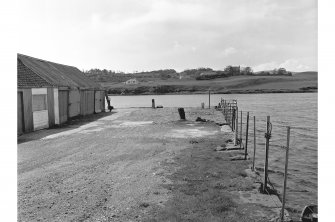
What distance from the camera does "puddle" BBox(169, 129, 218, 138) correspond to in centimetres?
1742

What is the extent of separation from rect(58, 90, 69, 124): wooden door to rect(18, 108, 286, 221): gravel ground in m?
7.87

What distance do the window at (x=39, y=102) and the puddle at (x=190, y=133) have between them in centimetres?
943

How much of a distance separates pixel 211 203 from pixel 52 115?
17862 mm

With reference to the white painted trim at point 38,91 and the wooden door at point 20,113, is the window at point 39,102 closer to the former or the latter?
the white painted trim at point 38,91

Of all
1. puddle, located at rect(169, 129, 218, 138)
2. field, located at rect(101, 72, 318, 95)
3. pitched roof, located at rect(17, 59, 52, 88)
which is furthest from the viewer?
field, located at rect(101, 72, 318, 95)

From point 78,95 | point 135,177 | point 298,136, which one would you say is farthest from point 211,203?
point 78,95

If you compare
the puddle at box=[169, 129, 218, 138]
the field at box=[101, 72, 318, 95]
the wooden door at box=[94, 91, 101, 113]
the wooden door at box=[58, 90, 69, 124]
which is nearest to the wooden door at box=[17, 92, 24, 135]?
the wooden door at box=[58, 90, 69, 124]

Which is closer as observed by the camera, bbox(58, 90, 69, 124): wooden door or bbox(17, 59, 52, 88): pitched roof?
bbox(17, 59, 52, 88): pitched roof

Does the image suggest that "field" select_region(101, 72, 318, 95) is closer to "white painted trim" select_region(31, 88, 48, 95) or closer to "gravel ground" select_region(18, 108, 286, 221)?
"white painted trim" select_region(31, 88, 48, 95)

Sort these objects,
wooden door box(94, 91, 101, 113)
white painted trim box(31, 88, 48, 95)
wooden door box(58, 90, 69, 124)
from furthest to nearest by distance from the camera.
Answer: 1. wooden door box(94, 91, 101, 113)
2. wooden door box(58, 90, 69, 124)
3. white painted trim box(31, 88, 48, 95)

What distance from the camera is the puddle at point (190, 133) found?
1742 cm

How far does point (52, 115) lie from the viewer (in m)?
22.3

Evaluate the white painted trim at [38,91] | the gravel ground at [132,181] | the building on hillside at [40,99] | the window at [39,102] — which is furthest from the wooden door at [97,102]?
the gravel ground at [132,181]

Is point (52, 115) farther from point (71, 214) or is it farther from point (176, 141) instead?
point (71, 214)
